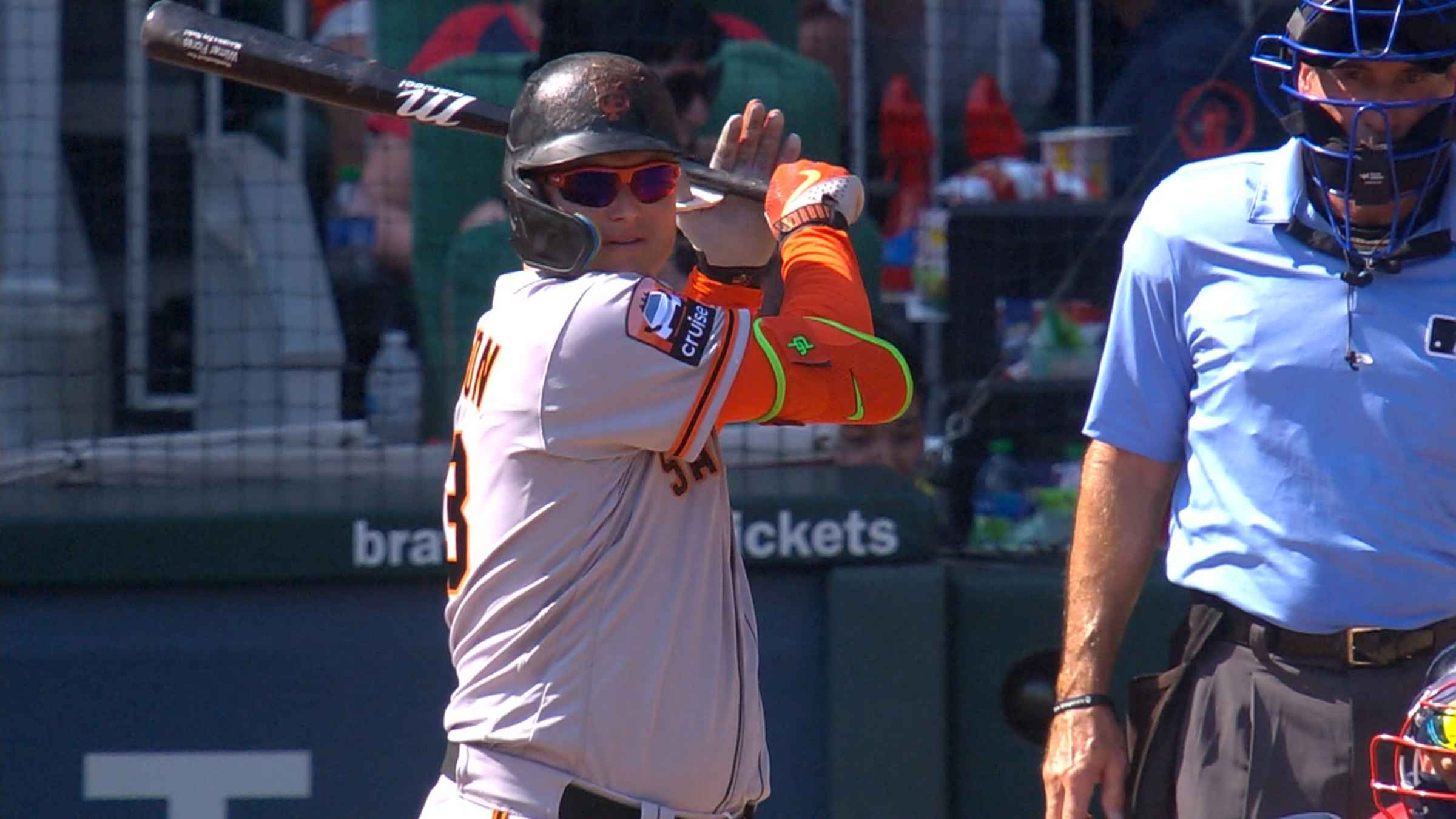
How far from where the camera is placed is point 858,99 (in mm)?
5258

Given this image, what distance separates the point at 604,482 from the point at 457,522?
235mm

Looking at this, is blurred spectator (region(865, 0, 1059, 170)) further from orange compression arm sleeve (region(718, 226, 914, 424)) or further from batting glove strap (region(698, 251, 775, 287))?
orange compression arm sleeve (region(718, 226, 914, 424))

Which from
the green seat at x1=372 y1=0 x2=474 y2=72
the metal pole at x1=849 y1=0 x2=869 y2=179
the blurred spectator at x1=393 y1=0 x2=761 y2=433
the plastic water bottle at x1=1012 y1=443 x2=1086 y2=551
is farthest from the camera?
the metal pole at x1=849 y1=0 x2=869 y2=179

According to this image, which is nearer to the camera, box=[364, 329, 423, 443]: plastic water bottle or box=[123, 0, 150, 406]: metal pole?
box=[364, 329, 423, 443]: plastic water bottle

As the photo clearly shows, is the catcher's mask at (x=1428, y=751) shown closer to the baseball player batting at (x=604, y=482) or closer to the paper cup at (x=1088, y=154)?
the baseball player batting at (x=604, y=482)

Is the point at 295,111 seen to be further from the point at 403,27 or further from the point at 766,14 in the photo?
the point at 766,14

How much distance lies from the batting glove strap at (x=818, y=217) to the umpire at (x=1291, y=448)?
41 centimetres

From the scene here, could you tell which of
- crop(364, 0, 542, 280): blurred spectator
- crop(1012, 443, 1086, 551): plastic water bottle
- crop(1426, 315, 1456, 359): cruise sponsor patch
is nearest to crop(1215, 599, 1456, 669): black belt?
crop(1426, 315, 1456, 359): cruise sponsor patch

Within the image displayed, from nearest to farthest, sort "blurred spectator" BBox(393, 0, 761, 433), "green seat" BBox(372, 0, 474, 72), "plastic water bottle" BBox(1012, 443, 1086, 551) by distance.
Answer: "plastic water bottle" BBox(1012, 443, 1086, 551), "blurred spectator" BBox(393, 0, 761, 433), "green seat" BBox(372, 0, 474, 72)

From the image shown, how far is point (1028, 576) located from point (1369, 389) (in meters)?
1.94

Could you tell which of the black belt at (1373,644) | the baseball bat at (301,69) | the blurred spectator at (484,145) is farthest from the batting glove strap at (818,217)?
the blurred spectator at (484,145)

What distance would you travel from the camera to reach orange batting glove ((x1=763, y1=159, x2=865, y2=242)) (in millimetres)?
2637

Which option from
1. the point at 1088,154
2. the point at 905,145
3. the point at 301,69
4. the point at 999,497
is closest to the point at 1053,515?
the point at 999,497

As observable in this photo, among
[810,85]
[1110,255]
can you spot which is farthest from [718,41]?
[1110,255]
